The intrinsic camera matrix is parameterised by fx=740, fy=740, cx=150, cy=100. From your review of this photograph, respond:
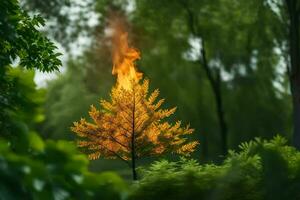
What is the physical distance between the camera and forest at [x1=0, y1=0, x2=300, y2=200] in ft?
20.5

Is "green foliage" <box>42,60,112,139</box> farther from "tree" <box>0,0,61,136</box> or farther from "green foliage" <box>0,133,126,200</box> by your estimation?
"green foliage" <box>0,133,126,200</box>

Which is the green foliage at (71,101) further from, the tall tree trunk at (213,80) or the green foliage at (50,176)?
the green foliage at (50,176)

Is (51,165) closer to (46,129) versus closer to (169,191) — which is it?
(169,191)

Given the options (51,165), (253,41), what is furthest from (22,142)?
(253,41)

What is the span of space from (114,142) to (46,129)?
40595 mm

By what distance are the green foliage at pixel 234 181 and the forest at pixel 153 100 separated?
0.01 meters

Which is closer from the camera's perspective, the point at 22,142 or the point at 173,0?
the point at 22,142

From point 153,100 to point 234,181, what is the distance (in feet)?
21.1

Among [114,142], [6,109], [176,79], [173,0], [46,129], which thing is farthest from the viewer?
[46,129]

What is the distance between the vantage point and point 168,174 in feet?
27.3

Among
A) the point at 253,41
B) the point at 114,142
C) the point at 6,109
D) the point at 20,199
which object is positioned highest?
the point at 253,41

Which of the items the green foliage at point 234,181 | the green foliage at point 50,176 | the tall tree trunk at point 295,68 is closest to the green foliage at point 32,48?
the green foliage at point 234,181

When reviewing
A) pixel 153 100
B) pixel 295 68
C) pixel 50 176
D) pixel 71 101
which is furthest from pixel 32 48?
pixel 71 101

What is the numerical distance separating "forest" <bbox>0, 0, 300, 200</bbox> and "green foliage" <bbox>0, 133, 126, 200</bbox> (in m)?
0.01
